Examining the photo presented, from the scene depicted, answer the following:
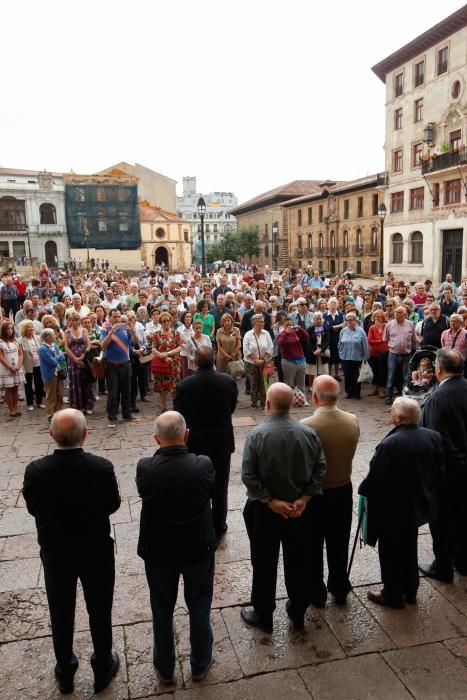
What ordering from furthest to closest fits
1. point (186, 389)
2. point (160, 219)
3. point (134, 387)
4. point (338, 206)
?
A: point (160, 219), point (338, 206), point (134, 387), point (186, 389)

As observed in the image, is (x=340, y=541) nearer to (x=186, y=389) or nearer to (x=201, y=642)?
(x=201, y=642)

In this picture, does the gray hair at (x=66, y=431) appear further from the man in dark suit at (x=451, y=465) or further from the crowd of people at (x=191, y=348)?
the crowd of people at (x=191, y=348)

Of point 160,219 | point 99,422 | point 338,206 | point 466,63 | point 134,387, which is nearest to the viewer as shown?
point 99,422

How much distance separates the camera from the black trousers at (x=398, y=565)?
154 inches

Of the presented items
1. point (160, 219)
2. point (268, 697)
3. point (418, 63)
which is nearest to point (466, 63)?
point (418, 63)

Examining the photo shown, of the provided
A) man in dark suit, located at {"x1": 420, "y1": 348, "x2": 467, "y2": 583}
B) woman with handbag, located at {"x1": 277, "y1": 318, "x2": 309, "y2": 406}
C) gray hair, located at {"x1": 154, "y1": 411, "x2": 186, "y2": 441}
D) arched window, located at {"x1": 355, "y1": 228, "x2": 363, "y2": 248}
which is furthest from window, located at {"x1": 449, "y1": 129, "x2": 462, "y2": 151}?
gray hair, located at {"x1": 154, "y1": 411, "x2": 186, "y2": 441}

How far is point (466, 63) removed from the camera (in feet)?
96.0

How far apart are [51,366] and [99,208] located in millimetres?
55862

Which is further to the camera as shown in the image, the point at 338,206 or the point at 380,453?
the point at 338,206

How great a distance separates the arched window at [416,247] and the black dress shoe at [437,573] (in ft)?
107

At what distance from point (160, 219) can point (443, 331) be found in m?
62.3

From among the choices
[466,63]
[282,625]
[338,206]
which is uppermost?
[466,63]

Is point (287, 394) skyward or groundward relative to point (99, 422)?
skyward

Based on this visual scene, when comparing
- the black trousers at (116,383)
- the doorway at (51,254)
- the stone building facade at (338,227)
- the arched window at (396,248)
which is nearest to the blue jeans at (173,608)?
the black trousers at (116,383)
